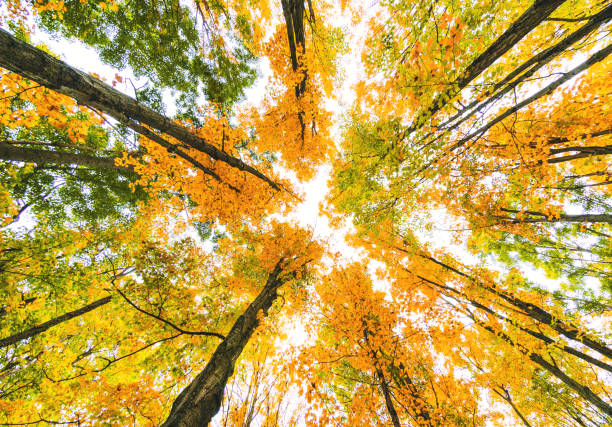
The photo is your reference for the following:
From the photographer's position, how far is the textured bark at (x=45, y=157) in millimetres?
4730

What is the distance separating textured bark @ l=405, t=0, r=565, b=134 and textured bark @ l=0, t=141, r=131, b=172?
33.9 ft

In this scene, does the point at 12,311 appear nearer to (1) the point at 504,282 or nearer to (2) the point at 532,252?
(1) the point at 504,282

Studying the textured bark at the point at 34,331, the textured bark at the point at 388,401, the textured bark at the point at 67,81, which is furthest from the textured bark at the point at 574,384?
the textured bark at the point at 34,331

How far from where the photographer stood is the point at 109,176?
818 cm

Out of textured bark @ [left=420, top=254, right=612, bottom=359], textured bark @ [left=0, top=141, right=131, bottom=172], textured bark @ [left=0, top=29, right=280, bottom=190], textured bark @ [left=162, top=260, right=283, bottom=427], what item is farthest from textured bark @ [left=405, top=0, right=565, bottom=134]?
textured bark @ [left=0, top=141, right=131, bottom=172]

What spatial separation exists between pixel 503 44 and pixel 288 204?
8.60 meters

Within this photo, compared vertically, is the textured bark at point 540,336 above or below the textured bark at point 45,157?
below

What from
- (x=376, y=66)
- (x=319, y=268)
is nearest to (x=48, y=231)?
(x=319, y=268)

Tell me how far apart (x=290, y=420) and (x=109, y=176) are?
11.9 metres

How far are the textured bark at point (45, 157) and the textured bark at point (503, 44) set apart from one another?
10344 millimetres

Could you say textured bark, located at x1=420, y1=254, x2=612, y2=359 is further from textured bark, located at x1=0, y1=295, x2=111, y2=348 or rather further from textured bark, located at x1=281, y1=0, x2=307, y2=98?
textured bark, located at x1=0, y1=295, x2=111, y2=348

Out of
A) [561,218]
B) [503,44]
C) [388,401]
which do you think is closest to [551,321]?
[561,218]

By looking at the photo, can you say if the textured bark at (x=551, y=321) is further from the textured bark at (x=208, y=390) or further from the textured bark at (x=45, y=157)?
the textured bark at (x=45, y=157)

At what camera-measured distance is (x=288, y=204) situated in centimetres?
998
